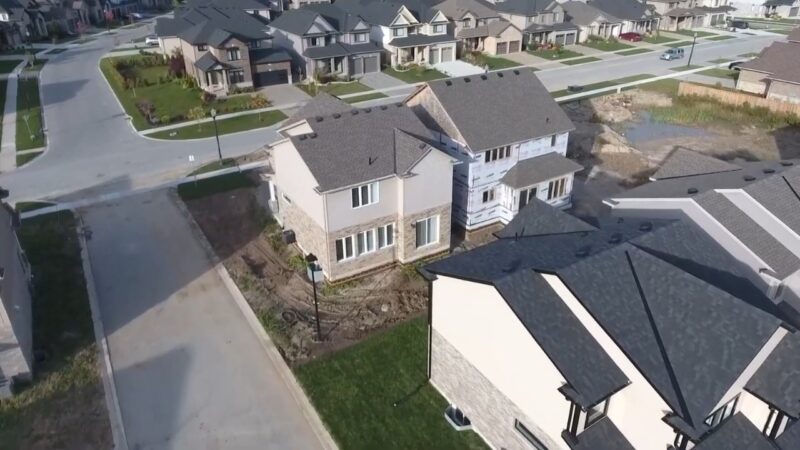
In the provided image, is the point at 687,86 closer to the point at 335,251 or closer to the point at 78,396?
the point at 335,251

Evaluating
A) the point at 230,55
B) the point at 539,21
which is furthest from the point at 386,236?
the point at 539,21

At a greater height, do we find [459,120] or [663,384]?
[459,120]

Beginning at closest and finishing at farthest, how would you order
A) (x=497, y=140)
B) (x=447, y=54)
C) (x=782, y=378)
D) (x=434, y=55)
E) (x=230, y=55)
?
(x=782, y=378), (x=497, y=140), (x=230, y=55), (x=434, y=55), (x=447, y=54)

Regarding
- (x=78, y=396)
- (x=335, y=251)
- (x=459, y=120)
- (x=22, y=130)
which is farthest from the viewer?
(x=22, y=130)

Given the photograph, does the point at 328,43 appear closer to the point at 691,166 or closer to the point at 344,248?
the point at 344,248

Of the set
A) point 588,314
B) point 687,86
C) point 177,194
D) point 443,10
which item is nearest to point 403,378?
point 588,314

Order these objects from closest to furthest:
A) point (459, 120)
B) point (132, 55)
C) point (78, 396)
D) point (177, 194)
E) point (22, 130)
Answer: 1. point (78, 396)
2. point (459, 120)
3. point (177, 194)
4. point (22, 130)
5. point (132, 55)

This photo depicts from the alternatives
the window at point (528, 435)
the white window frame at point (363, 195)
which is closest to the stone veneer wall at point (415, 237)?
the white window frame at point (363, 195)
